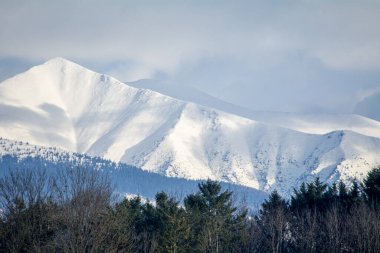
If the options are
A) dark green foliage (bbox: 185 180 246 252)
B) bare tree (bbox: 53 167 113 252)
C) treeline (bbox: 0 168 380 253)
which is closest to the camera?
bare tree (bbox: 53 167 113 252)

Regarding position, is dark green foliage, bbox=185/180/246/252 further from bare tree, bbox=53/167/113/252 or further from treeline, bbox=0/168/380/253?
bare tree, bbox=53/167/113/252

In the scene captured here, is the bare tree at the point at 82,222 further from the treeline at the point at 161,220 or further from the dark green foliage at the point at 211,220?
the dark green foliage at the point at 211,220

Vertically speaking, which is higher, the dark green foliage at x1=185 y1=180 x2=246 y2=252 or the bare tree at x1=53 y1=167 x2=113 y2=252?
the dark green foliage at x1=185 y1=180 x2=246 y2=252

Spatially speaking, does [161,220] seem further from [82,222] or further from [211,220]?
[82,222]

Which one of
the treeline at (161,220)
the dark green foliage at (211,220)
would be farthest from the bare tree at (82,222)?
the dark green foliage at (211,220)

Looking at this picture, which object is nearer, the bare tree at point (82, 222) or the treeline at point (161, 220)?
the bare tree at point (82, 222)

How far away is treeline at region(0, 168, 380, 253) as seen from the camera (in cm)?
5656

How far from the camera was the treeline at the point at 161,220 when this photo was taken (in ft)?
186

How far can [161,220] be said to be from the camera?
249ft

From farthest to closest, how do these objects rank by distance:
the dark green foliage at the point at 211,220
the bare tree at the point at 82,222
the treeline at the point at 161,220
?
the dark green foliage at the point at 211,220, the treeline at the point at 161,220, the bare tree at the point at 82,222

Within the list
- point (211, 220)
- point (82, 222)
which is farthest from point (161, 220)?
point (82, 222)

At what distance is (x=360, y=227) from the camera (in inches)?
3179

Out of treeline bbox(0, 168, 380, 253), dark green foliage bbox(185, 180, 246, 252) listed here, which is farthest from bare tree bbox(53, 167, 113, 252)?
dark green foliage bbox(185, 180, 246, 252)

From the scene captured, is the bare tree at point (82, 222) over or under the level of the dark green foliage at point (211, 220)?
under
